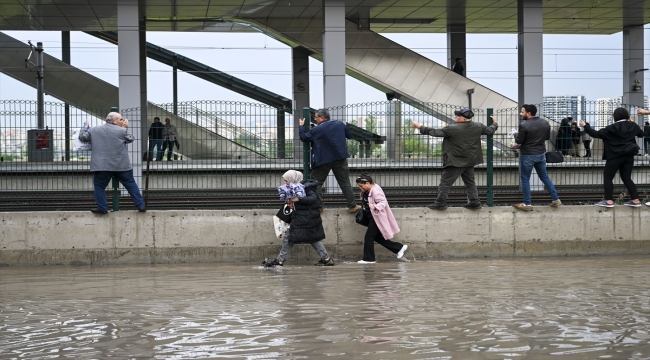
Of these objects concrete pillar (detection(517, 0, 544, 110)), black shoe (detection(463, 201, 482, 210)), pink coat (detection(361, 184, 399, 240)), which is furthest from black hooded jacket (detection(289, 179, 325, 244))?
concrete pillar (detection(517, 0, 544, 110))

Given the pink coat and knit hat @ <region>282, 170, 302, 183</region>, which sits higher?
knit hat @ <region>282, 170, 302, 183</region>

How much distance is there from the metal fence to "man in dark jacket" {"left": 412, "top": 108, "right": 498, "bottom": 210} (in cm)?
51

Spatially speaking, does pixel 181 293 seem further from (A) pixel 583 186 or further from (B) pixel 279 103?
(B) pixel 279 103

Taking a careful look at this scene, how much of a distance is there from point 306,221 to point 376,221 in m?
1.06

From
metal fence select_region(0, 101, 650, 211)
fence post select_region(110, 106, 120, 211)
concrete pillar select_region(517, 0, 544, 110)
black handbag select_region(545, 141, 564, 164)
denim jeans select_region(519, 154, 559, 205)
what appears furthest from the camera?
concrete pillar select_region(517, 0, 544, 110)

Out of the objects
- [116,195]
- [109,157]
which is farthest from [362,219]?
[109,157]

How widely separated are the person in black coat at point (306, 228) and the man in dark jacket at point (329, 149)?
0.69 metres

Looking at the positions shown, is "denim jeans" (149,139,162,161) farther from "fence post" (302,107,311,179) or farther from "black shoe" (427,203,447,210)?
"black shoe" (427,203,447,210)

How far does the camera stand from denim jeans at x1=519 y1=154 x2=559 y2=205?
13008mm

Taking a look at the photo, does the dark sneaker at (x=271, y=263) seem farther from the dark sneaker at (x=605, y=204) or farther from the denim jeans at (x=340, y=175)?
the dark sneaker at (x=605, y=204)

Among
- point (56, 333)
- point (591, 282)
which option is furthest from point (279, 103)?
point (56, 333)

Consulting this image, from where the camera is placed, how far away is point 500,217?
42.8 feet

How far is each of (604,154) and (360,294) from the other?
6.09m

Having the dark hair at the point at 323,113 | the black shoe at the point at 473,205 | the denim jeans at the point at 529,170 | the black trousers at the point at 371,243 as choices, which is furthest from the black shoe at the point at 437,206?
the dark hair at the point at 323,113
